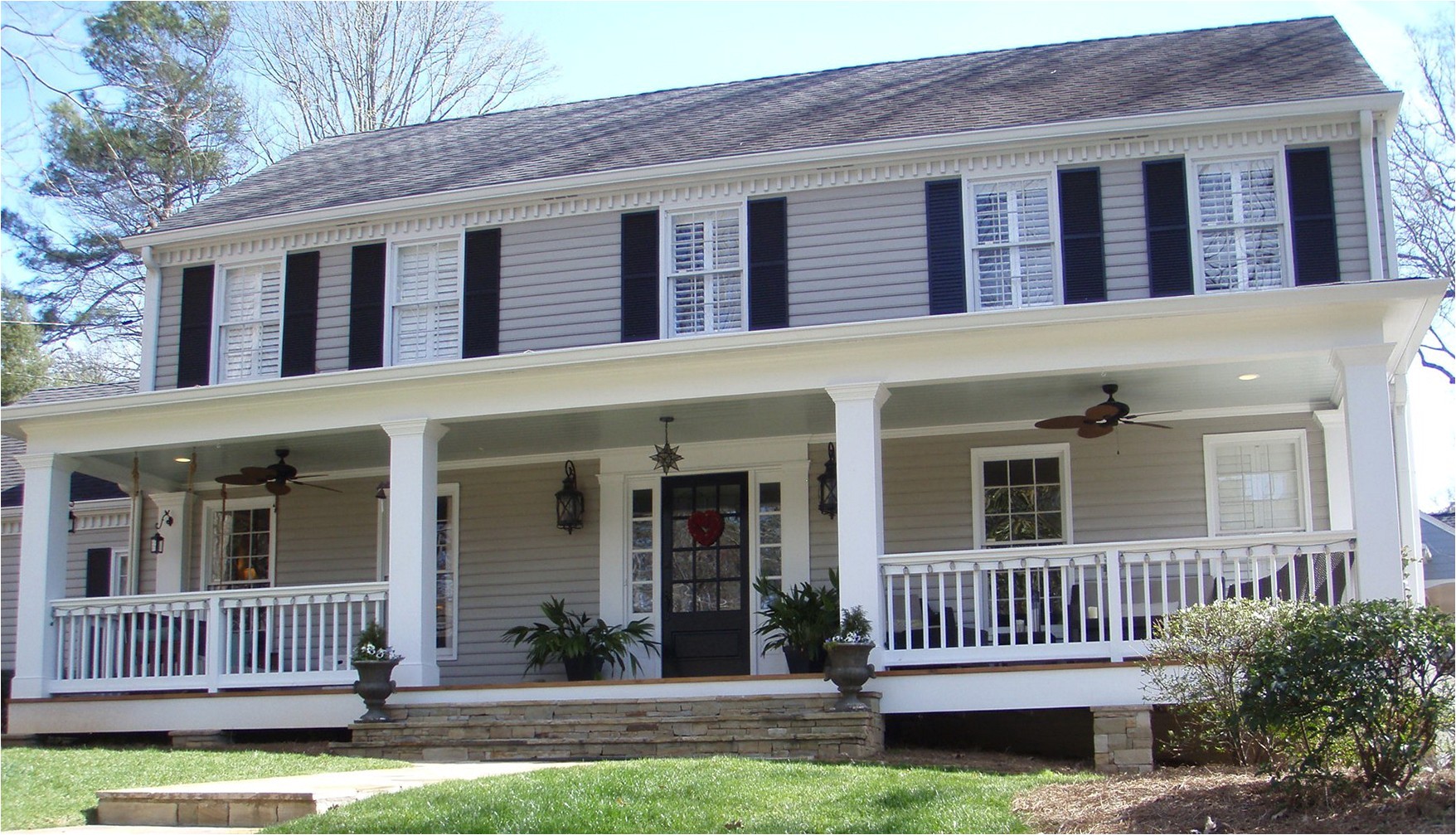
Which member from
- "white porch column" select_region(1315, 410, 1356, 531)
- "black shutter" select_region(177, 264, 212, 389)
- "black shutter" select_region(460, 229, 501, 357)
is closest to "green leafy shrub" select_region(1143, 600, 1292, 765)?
"white porch column" select_region(1315, 410, 1356, 531)

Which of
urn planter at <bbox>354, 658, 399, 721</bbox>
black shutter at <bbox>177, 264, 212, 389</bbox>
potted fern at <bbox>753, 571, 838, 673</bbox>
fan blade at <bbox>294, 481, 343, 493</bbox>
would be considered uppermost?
black shutter at <bbox>177, 264, 212, 389</bbox>

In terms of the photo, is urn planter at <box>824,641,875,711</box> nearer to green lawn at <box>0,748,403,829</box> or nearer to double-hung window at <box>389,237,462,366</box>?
green lawn at <box>0,748,403,829</box>

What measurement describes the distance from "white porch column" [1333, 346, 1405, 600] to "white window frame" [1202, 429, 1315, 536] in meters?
2.62

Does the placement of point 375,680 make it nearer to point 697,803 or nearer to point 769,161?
point 697,803

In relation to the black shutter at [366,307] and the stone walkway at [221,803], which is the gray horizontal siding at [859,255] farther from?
the stone walkway at [221,803]

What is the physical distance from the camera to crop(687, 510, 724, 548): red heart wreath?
44.4 feet

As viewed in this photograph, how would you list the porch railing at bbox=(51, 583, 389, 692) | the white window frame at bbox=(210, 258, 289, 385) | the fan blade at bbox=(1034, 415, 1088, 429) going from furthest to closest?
the white window frame at bbox=(210, 258, 289, 385) → the porch railing at bbox=(51, 583, 389, 692) → the fan blade at bbox=(1034, 415, 1088, 429)

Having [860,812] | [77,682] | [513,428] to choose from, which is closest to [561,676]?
[513,428]

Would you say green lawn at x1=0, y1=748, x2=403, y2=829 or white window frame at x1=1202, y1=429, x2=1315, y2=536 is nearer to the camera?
green lawn at x1=0, y1=748, x2=403, y2=829

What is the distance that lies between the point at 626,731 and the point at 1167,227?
670cm

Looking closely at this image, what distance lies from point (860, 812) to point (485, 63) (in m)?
24.7

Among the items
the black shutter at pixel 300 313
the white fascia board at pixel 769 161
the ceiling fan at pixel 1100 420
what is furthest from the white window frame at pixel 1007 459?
the black shutter at pixel 300 313

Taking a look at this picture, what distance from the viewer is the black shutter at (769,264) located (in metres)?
13.3

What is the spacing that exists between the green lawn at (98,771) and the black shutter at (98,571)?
25.8 ft
